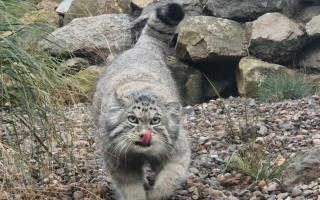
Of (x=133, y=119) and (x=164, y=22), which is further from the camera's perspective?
(x=164, y=22)

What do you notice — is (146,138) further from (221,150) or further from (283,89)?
(283,89)

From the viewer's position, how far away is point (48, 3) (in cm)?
1138

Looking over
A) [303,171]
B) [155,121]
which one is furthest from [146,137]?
[303,171]

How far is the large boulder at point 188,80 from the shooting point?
8586mm

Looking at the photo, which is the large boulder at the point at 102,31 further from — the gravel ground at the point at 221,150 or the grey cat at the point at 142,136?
the grey cat at the point at 142,136

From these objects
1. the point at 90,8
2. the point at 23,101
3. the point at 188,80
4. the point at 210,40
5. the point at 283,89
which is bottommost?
the point at 188,80

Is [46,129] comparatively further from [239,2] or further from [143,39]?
[239,2]

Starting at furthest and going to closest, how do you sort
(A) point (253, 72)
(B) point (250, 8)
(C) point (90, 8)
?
(C) point (90, 8), (B) point (250, 8), (A) point (253, 72)

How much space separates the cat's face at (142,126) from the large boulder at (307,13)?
499cm

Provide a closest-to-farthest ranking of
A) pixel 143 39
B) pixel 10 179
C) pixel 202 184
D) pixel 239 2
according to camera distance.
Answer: pixel 10 179 < pixel 202 184 < pixel 143 39 < pixel 239 2

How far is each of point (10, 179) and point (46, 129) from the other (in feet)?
1.50

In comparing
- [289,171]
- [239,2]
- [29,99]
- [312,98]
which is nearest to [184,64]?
[239,2]

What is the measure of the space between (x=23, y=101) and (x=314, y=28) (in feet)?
17.2

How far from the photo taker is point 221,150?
5.55 metres
